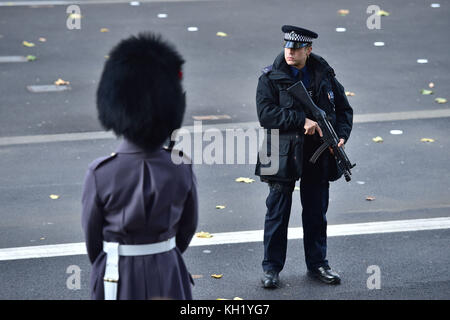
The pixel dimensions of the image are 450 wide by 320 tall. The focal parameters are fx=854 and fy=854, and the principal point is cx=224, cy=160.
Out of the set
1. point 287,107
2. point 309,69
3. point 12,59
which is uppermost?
point 309,69

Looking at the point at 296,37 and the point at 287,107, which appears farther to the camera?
the point at 287,107

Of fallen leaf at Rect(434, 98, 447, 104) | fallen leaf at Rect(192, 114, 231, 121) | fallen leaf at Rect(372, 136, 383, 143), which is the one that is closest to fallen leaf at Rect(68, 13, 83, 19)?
fallen leaf at Rect(192, 114, 231, 121)

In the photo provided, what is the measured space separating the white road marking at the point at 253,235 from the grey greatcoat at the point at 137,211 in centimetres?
333

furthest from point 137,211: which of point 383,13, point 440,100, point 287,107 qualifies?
→ point 383,13

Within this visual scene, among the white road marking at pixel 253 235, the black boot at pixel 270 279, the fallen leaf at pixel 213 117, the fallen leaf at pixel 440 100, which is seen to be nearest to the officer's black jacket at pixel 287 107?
the black boot at pixel 270 279

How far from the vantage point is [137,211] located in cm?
431

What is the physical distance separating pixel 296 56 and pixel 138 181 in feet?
8.91

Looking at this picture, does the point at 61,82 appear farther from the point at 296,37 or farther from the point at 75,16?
the point at 296,37

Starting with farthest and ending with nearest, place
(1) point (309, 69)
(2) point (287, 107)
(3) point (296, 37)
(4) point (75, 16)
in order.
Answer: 1. (4) point (75, 16)
2. (1) point (309, 69)
3. (2) point (287, 107)
4. (3) point (296, 37)

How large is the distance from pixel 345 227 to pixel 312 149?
177cm

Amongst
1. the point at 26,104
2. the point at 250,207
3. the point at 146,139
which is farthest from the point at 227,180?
the point at 146,139

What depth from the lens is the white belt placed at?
439 centimetres

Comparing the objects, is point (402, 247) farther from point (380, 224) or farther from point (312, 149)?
point (312, 149)

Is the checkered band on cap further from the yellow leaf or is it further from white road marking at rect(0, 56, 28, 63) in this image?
the yellow leaf
